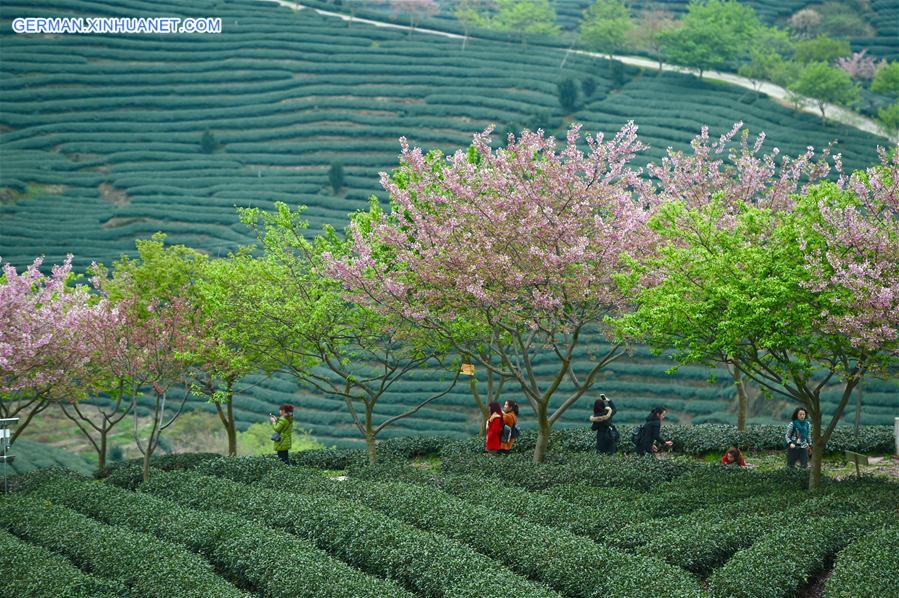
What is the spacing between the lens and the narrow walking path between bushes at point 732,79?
234 feet

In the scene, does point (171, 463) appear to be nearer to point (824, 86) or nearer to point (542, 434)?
point (542, 434)

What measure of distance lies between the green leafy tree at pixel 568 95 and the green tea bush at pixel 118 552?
61.0m

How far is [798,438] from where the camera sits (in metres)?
20.6

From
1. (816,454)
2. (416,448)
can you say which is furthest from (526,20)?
(816,454)

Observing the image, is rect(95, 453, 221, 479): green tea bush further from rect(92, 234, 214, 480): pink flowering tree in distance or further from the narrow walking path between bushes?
the narrow walking path between bushes

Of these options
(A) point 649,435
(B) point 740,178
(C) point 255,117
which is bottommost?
(A) point 649,435

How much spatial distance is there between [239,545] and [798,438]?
11.9 meters

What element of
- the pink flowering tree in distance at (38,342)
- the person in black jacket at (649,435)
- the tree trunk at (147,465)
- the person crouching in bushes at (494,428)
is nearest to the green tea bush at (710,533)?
the person in black jacket at (649,435)

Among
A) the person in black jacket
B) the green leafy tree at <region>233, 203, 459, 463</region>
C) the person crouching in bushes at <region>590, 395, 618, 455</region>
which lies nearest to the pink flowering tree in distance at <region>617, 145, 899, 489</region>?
the person crouching in bushes at <region>590, 395, 618, 455</region>

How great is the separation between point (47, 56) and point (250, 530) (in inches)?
3271

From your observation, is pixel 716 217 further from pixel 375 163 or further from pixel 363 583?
pixel 375 163

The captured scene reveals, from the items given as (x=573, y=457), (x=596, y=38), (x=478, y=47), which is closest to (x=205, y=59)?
(x=478, y=47)

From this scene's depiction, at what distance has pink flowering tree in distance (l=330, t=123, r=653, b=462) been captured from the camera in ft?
64.4

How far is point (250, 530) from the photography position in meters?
16.8
